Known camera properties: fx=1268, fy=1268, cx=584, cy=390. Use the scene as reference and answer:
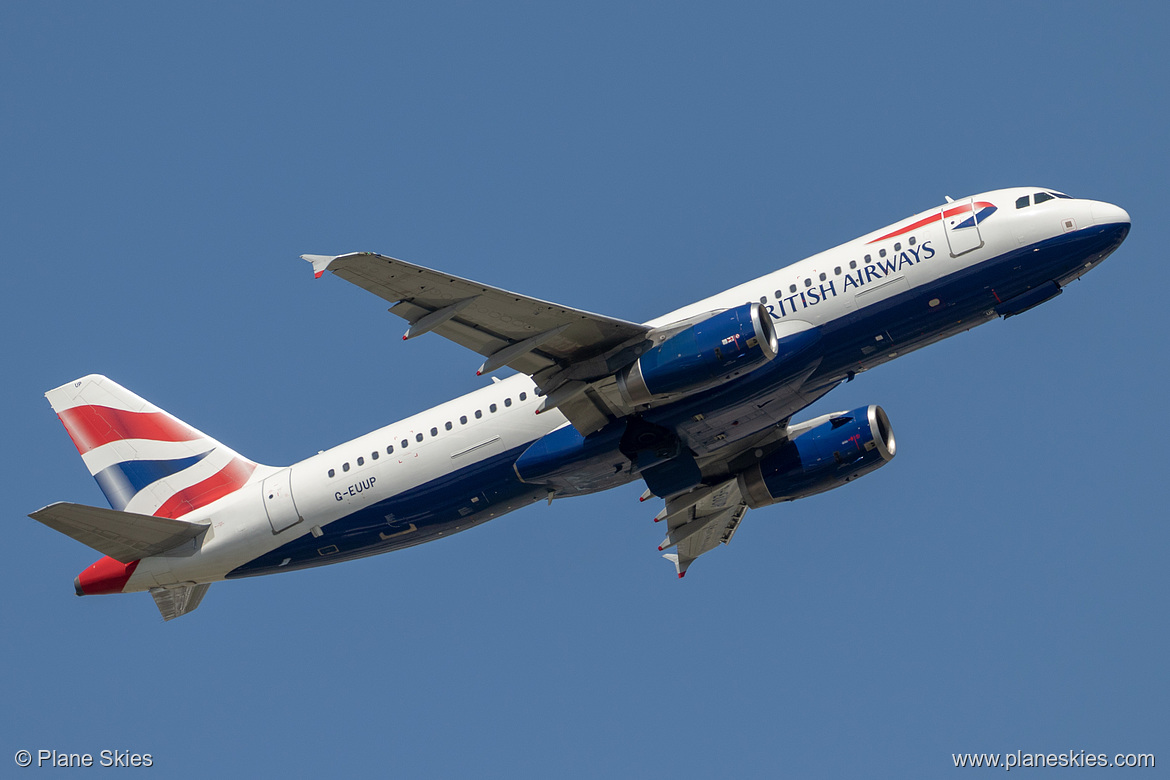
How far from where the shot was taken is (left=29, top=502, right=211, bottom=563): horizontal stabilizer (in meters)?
39.1

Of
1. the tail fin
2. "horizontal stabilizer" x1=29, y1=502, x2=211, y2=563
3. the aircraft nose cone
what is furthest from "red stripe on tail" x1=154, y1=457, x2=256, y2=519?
the aircraft nose cone

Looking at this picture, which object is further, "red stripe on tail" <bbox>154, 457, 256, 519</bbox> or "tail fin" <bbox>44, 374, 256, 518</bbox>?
"tail fin" <bbox>44, 374, 256, 518</bbox>

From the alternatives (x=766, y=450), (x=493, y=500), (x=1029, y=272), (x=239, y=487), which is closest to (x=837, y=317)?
(x=1029, y=272)

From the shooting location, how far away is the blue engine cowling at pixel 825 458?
43.2 metres

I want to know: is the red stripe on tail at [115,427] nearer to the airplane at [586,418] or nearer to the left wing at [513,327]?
the airplane at [586,418]

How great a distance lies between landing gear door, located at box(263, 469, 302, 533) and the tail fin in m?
1.96

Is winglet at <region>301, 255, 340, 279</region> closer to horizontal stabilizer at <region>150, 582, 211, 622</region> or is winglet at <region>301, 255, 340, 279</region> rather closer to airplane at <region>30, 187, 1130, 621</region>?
airplane at <region>30, 187, 1130, 621</region>

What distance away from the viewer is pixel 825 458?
4347cm

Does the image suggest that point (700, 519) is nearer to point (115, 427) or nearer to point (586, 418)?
point (586, 418)

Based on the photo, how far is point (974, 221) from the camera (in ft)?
123

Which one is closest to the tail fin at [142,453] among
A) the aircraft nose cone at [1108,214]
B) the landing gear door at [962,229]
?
the landing gear door at [962,229]

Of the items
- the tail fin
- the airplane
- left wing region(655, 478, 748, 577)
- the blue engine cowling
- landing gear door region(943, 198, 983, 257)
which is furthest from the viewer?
left wing region(655, 478, 748, 577)

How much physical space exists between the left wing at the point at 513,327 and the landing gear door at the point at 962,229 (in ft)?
31.0

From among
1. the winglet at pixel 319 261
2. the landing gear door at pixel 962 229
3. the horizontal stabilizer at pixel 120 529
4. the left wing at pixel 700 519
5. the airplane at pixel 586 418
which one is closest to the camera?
the winglet at pixel 319 261
